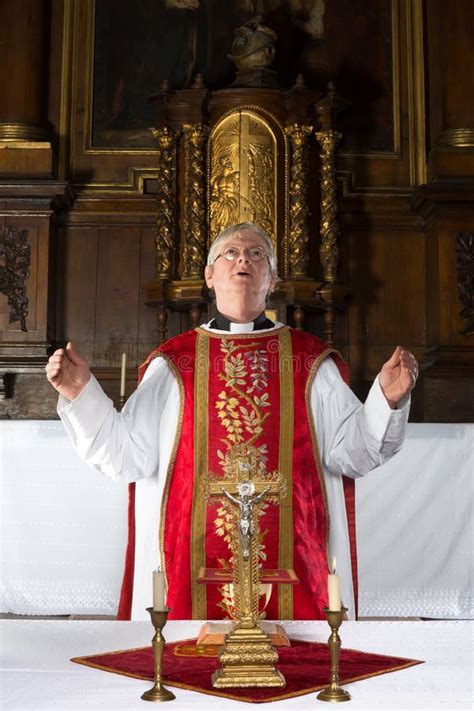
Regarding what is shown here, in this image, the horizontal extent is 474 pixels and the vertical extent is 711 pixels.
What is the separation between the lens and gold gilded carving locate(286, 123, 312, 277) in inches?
268

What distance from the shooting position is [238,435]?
9.95 ft

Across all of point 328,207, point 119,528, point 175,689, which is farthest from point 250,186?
point 175,689

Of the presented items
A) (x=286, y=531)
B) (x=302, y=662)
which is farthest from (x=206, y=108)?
(x=302, y=662)

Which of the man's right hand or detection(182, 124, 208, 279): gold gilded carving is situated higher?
detection(182, 124, 208, 279): gold gilded carving

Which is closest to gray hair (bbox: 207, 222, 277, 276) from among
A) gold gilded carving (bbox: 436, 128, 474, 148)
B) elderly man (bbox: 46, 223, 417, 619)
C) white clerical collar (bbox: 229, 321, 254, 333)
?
elderly man (bbox: 46, 223, 417, 619)

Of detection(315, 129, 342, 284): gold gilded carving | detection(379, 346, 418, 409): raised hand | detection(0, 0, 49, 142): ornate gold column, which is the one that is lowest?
detection(379, 346, 418, 409): raised hand

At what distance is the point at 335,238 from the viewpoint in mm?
6934

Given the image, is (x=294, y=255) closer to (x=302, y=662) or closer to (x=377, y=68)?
(x=377, y=68)

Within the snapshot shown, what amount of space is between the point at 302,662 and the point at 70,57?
21.4ft

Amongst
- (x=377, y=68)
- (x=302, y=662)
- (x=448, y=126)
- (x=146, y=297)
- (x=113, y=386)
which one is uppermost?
(x=377, y=68)

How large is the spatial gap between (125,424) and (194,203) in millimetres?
4216

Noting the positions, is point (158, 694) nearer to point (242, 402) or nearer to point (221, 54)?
point (242, 402)

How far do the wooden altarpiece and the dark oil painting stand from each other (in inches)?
17.2

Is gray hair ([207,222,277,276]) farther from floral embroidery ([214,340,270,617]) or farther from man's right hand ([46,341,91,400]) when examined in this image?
man's right hand ([46,341,91,400])
